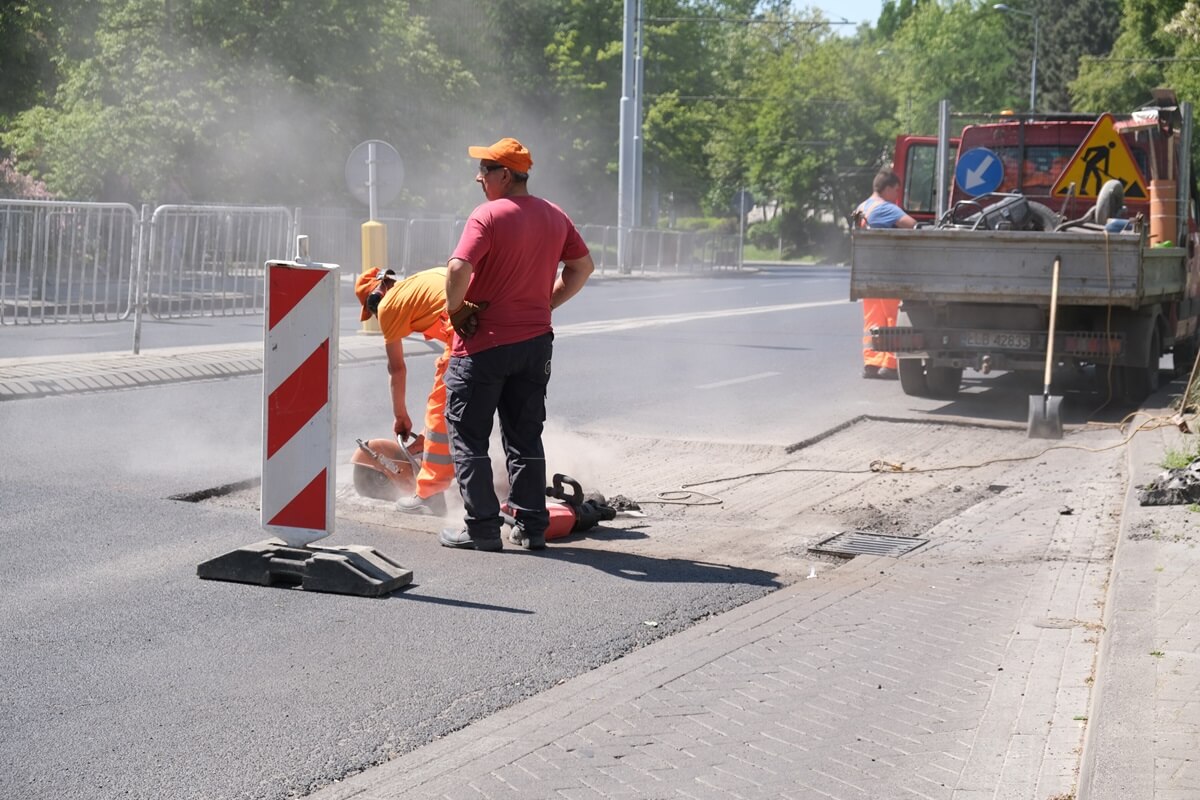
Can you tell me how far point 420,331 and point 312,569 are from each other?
1.85 metres

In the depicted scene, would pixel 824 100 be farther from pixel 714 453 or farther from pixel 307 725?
pixel 307 725

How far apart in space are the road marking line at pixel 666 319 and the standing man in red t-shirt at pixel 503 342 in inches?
445

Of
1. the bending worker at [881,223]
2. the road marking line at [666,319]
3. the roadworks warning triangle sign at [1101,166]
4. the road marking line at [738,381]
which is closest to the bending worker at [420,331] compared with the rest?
the bending worker at [881,223]

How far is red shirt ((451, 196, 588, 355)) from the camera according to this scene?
22.3ft

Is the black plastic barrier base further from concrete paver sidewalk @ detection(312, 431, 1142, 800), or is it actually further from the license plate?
the license plate

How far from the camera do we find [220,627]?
215 inches

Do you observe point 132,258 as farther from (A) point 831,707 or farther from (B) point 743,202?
(B) point 743,202

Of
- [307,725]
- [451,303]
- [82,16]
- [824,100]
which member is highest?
[824,100]

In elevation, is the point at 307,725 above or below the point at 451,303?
below

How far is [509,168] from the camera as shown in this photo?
686 cm

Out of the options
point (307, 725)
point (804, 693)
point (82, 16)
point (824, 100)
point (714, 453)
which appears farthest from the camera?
point (824, 100)

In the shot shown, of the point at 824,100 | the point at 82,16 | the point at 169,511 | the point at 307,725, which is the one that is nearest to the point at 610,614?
the point at 307,725

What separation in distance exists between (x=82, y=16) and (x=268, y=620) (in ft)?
91.4

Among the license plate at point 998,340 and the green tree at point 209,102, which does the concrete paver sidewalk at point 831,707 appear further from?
the green tree at point 209,102
